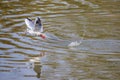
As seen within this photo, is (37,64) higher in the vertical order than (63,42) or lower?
lower

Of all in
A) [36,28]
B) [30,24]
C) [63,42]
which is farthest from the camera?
[30,24]

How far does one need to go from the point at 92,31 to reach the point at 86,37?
54 cm

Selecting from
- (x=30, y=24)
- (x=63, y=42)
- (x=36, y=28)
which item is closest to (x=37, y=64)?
(x=63, y=42)

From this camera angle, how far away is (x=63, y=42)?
8.94 m

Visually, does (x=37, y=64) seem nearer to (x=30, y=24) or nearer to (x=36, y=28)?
(x=36, y=28)

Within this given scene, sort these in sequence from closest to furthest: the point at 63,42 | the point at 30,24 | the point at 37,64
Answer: the point at 37,64
the point at 63,42
the point at 30,24

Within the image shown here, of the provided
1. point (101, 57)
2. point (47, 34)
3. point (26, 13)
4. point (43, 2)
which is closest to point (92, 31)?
point (47, 34)

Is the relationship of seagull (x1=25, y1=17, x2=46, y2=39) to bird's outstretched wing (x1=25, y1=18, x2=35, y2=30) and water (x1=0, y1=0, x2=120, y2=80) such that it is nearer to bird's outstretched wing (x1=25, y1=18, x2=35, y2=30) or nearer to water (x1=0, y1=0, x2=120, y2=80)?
bird's outstretched wing (x1=25, y1=18, x2=35, y2=30)

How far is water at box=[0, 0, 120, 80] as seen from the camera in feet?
24.2

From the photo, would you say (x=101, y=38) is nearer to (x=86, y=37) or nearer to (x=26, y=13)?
(x=86, y=37)

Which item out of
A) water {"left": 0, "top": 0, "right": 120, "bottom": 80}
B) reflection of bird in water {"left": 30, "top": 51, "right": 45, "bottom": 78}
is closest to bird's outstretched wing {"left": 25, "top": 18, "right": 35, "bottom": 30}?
water {"left": 0, "top": 0, "right": 120, "bottom": 80}

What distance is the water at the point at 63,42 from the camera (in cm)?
738

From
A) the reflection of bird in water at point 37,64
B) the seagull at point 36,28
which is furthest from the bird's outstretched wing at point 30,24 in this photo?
the reflection of bird in water at point 37,64

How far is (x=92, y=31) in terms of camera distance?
9.71 m
